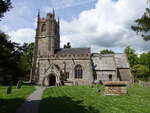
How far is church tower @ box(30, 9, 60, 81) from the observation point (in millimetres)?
46406

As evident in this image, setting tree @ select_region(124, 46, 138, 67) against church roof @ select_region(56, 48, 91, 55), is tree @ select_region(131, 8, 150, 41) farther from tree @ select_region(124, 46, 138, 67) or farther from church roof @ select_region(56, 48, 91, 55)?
tree @ select_region(124, 46, 138, 67)

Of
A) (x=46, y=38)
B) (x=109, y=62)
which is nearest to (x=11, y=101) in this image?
(x=46, y=38)

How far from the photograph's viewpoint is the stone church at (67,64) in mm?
42000

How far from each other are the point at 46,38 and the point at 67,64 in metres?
10.4

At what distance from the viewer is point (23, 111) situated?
11.2 metres

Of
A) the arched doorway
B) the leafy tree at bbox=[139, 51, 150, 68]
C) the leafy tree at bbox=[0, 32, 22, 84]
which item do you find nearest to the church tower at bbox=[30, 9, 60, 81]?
the arched doorway

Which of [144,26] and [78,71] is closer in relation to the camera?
[144,26]

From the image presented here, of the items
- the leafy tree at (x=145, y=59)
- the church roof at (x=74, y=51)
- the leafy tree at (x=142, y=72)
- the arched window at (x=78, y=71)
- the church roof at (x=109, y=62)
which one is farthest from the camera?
the leafy tree at (x=145, y=59)

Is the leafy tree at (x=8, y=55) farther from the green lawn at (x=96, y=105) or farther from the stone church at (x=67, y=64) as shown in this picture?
the stone church at (x=67, y=64)

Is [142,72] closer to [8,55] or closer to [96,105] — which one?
[96,105]

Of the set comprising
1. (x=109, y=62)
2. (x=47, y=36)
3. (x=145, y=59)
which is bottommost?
(x=109, y=62)

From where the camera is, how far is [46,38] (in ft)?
156

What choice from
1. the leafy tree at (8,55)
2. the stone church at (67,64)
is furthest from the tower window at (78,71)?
A: the leafy tree at (8,55)

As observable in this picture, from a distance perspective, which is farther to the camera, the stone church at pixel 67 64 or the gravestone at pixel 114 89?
the stone church at pixel 67 64
